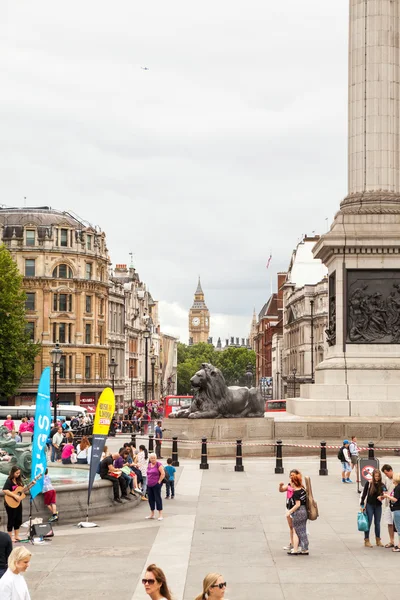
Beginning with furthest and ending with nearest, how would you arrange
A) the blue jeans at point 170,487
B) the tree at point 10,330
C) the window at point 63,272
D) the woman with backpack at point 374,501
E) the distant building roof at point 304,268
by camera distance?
the distant building roof at point 304,268 < the window at point 63,272 < the tree at point 10,330 < the blue jeans at point 170,487 < the woman with backpack at point 374,501

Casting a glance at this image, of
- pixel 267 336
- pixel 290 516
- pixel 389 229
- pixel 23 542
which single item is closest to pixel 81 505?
pixel 23 542

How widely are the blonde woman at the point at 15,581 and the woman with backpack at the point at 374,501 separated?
8.22 meters

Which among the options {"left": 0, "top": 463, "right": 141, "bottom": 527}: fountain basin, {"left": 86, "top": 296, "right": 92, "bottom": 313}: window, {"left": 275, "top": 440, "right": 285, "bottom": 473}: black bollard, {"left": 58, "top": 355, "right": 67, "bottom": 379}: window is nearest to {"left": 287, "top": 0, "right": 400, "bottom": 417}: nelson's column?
{"left": 275, "top": 440, "right": 285, "bottom": 473}: black bollard

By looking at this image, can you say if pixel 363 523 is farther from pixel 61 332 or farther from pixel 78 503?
pixel 61 332

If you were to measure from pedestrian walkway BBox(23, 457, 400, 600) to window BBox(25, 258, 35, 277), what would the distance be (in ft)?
211

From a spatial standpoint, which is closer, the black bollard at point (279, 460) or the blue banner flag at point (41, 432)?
the blue banner flag at point (41, 432)

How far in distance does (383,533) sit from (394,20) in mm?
24565

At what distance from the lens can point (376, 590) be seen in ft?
42.2

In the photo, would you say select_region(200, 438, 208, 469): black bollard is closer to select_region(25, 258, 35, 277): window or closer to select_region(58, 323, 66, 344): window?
select_region(58, 323, 66, 344): window

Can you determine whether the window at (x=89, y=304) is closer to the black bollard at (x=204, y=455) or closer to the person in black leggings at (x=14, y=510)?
the black bollard at (x=204, y=455)

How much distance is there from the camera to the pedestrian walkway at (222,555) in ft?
42.4

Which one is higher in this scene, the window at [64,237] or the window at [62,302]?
the window at [64,237]

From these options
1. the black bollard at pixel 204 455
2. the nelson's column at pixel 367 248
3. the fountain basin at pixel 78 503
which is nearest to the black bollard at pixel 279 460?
the black bollard at pixel 204 455

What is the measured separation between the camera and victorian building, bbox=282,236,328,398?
10106 cm
